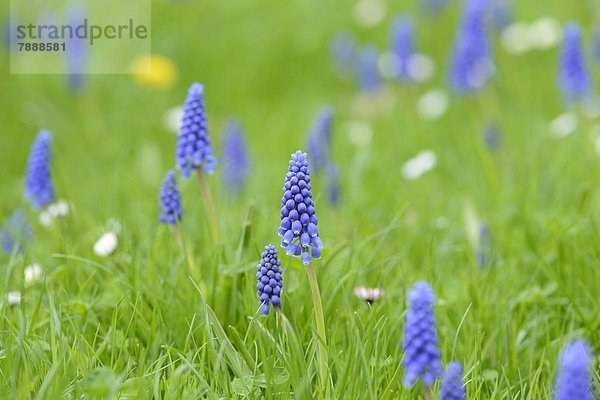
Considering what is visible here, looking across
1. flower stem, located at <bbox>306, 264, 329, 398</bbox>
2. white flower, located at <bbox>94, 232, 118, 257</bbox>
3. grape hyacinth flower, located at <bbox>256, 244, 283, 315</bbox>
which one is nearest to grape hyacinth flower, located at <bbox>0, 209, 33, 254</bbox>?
white flower, located at <bbox>94, 232, 118, 257</bbox>

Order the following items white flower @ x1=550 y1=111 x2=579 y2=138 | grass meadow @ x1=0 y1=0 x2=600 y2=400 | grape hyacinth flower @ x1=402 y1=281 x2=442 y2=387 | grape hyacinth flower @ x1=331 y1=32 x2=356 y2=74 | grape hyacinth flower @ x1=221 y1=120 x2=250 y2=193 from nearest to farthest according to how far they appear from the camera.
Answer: grape hyacinth flower @ x1=402 y1=281 x2=442 y2=387 < grass meadow @ x1=0 y1=0 x2=600 y2=400 < grape hyacinth flower @ x1=221 y1=120 x2=250 y2=193 < white flower @ x1=550 y1=111 x2=579 y2=138 < grape hyacinth flower @ x1=331 y1=32 x2=356 y2=74

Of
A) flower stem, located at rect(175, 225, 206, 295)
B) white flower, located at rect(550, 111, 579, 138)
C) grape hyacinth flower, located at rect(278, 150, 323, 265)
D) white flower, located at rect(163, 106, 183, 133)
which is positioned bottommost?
flower stem, located at rect(175, 225, 206, 295)

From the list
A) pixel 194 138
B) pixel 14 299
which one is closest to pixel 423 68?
pixel 194 138

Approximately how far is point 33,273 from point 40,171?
515 mm

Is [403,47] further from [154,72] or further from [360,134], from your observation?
[154,72]

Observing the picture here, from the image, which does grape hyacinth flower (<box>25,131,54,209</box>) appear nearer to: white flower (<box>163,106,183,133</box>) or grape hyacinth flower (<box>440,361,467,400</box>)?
grape hyacinth flower (<box>440,361,467,400</box>)

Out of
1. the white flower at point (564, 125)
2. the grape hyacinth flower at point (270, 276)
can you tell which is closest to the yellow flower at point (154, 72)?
the white flower at point (564, 125)

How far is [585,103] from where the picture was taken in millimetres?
6207

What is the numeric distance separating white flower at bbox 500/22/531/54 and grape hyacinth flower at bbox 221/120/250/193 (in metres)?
3.45

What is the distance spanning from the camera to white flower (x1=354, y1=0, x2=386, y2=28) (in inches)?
372

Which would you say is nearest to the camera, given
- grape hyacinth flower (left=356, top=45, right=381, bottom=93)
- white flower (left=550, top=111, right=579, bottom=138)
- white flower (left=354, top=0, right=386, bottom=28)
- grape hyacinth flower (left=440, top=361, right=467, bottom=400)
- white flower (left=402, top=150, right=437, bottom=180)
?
grape hyacinth flower (left=440, top=361, right=467, bottom=400)

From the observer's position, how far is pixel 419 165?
582 cm

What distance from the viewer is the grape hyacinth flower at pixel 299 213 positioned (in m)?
2.57

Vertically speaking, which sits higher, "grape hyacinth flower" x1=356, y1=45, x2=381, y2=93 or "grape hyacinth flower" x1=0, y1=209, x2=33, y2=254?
"grape hyacinth flower" x1=356, y1=45, x2=381, y2=93
